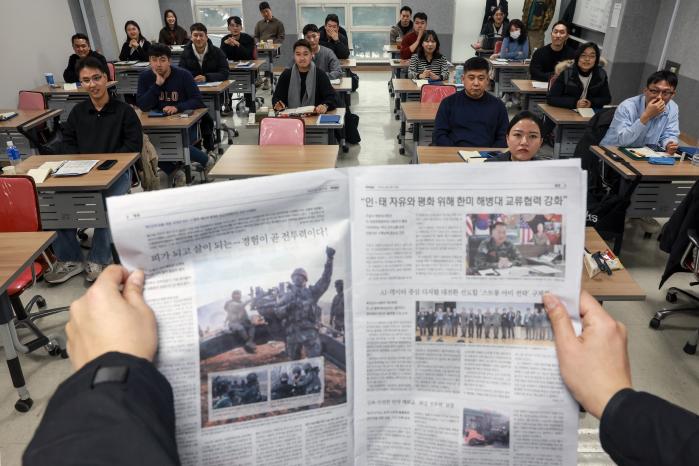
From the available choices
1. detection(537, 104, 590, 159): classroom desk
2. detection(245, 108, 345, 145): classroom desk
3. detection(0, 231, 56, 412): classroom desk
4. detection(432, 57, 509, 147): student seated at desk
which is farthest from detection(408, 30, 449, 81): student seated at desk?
detection(0, 231, 56, 412): classroom desk

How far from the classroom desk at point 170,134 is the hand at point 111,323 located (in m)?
4.05

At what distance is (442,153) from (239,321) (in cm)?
318

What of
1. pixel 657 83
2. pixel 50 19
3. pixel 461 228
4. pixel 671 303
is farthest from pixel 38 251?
pixel 50 19

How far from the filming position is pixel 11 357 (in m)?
2.35

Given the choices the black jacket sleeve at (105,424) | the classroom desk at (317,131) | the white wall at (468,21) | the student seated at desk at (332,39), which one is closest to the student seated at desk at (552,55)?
the student seated at desk at (332,39)

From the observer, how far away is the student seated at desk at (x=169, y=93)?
477 centimetres

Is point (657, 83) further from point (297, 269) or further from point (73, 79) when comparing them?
point (73, 79)

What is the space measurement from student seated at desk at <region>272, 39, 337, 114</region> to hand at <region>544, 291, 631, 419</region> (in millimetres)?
4471

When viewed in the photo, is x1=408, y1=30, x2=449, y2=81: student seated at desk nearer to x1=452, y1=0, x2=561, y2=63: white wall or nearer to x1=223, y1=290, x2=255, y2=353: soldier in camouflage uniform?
x1=452, y1=0, x2=561, y2=63: white wall

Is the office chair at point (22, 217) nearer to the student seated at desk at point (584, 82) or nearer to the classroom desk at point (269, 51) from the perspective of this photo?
the student seated at desk at point (584, 82)

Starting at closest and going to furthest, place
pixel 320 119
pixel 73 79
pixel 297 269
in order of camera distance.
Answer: pixel 297 269, pixel 320 119, pixel 73 79

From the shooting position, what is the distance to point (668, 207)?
3.47 m

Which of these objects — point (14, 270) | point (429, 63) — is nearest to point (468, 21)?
point (429, 63)

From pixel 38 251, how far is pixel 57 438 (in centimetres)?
221
